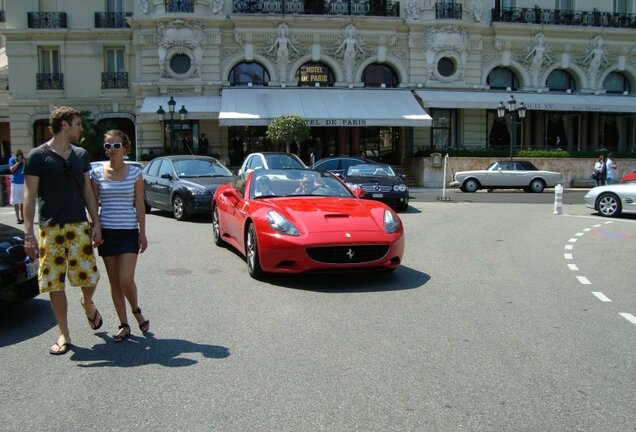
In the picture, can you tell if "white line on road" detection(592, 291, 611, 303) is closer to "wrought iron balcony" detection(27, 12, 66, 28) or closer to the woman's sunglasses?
the woman's sunglasses

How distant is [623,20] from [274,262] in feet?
121

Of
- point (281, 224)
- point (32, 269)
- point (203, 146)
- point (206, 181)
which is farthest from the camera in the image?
point (203, 146)

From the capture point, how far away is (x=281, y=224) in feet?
24.5

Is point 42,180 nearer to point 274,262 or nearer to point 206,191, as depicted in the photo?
point 274,262

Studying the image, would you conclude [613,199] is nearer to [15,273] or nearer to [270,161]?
[270,161]

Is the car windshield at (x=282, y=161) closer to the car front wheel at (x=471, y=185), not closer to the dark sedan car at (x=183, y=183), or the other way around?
the dark sedan car at (x=183, y=183)

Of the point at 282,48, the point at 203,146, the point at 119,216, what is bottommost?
the point at 119,216

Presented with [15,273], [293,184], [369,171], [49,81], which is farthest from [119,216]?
[49,81]

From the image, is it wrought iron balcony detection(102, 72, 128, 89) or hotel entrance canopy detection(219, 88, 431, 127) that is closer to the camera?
hotel entrance canopy detection(219, 88, 431, 127)

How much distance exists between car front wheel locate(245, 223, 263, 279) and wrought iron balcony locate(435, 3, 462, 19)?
28823 mm

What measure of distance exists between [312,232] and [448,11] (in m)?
29.8

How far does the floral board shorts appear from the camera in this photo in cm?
495

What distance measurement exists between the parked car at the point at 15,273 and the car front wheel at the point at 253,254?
2.59 meters

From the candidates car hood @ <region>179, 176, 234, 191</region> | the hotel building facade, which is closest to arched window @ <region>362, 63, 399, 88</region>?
the hotel building facade
